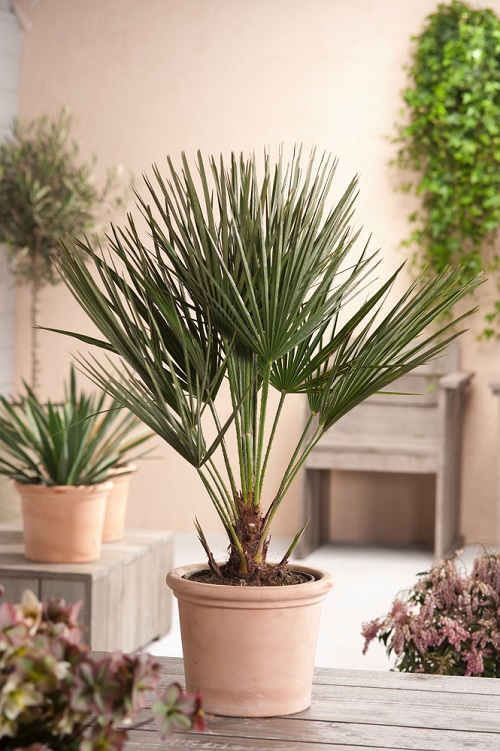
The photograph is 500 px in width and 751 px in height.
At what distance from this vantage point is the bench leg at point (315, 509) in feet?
17.3

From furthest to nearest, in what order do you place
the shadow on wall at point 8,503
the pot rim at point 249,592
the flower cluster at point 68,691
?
the shadow on wall at point 8,503 < the pot rim at point 249,592 < the flower cluster at point 68,691

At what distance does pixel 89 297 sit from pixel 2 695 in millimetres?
659

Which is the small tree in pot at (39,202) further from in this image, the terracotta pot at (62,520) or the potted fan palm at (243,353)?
the potted fan palm at (243,353)

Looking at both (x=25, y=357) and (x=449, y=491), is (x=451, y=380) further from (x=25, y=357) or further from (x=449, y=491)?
(x=25, y=357)

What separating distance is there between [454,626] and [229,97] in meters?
4.31

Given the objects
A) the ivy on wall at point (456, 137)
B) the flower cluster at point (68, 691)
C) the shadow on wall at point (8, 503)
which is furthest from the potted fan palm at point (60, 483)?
the ivy on wall at point (456, 137)

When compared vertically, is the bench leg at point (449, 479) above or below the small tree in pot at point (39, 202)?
below

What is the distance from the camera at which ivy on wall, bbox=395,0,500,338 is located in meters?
5.39

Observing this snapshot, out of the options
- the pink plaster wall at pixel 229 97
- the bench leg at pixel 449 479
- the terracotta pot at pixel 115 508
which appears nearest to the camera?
the terracotta pot at pixel 115 508

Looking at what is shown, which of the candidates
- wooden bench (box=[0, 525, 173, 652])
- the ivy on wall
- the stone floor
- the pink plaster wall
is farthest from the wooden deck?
the pink plaster wall

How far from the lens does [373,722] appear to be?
1.35 metres

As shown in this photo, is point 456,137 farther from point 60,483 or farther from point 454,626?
point 454,626

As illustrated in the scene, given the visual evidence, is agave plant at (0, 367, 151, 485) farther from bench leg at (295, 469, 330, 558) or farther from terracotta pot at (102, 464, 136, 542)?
bench leg at (295, 469, 330, 558)

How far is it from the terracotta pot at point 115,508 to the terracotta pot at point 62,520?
0.34 m
